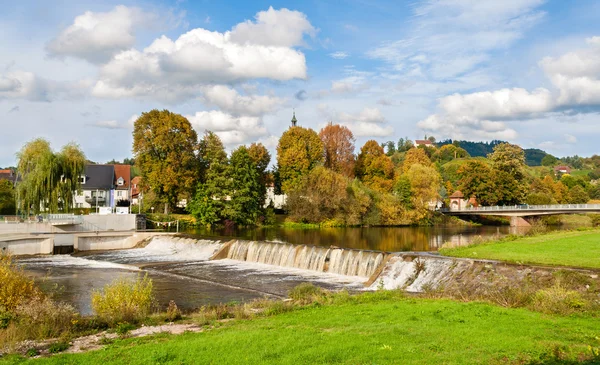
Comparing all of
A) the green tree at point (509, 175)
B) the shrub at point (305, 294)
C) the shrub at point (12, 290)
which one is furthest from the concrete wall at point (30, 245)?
the green tree at point (509, 175)

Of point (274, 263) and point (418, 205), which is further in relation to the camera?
point (418, 205)

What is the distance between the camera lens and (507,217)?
80.1m

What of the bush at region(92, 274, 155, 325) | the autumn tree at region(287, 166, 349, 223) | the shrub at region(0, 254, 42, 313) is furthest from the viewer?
the autumn tree at region(287, 166, 349, 223)

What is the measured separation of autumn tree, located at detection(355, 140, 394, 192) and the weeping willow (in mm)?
44324

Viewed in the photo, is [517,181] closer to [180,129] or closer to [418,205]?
[418,205]

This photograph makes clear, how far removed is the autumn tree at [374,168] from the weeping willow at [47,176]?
44.3m

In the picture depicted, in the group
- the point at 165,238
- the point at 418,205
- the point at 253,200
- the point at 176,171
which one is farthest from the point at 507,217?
the point at 165,238

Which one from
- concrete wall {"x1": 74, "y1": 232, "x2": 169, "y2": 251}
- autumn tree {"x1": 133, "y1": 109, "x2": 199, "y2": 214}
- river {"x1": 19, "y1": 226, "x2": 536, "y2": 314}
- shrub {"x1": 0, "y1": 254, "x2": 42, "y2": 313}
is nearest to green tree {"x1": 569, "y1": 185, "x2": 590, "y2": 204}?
river {"x1": 19, "y1": 226, "x2": 536, "y2": 314}

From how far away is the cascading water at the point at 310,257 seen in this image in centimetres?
2598

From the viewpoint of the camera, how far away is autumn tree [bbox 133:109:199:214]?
194 feet

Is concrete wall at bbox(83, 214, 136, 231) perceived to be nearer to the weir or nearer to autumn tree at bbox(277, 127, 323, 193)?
the weir

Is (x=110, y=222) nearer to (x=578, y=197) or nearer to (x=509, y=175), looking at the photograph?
(x=509, y=175)

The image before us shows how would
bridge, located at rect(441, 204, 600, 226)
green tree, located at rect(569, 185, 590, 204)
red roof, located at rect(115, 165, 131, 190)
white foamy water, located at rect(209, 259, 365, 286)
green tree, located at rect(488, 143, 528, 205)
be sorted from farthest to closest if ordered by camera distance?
green tree, located at rect(569, 185, 590, 204)
green tree, located at rect(488, 143, 528, 205)
red roof, located at rect(115, 165, 131, 190)
bridge, located at rect(441, 204, 600, 226)
white foamy water, located at rect(209, 259, 365, 286)

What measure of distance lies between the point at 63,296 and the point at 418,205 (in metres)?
57.5
